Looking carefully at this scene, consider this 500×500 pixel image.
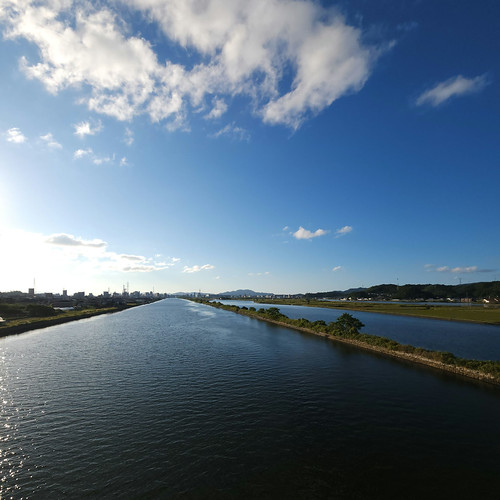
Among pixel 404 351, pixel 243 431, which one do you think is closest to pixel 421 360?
pixel 404 351

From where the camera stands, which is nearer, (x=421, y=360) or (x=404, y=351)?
(x=421, y=360)

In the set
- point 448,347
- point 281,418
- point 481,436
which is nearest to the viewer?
point 481,436

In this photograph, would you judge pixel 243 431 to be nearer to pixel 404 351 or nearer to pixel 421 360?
pixel 421 360

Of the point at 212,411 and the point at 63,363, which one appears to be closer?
the point at 212,411

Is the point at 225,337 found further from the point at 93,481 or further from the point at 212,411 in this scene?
the point at 93,481

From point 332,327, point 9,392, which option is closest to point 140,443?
point 9,392

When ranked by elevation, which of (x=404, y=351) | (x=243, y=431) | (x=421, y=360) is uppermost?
(x=404, y=351)

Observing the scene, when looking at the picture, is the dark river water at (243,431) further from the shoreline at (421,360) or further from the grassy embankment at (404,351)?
the grassy embankment at (404,351)

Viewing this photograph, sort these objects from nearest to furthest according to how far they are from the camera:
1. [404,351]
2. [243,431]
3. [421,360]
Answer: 1. [243,431]
2. [421,360]
3. [404,351]

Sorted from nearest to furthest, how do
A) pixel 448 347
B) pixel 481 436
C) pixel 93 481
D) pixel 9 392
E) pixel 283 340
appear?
pixel 93 481 → pixel 481 436 → pixel 9 392 → pixel 448 347 → pixel 283 340
